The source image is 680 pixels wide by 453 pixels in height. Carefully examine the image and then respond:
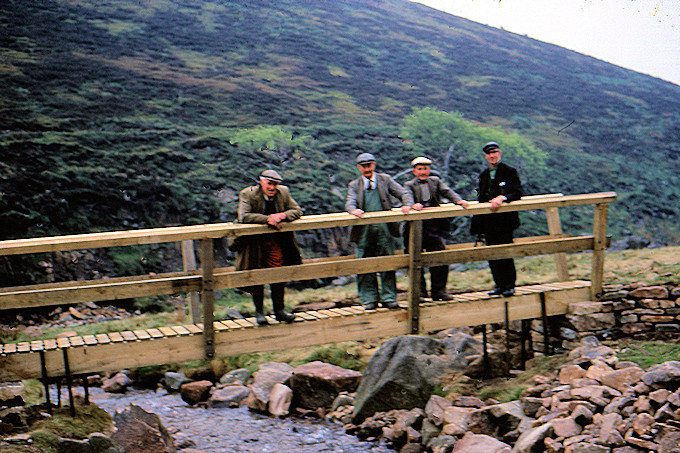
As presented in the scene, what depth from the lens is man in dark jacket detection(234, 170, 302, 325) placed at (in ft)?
22.5

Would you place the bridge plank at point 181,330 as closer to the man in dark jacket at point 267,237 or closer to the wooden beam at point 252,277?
the wooden beam at point 252,277

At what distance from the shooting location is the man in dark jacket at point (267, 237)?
6844mm

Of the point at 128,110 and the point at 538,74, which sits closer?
the point at 128,110

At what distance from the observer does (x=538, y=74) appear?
4738cm

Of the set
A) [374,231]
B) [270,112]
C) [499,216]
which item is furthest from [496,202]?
[270,112]

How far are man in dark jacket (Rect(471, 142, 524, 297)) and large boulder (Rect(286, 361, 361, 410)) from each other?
7.64 feet

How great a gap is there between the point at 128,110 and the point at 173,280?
68.2 feet

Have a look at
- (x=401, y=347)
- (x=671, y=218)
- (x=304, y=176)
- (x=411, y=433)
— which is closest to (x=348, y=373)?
(x=401, y=347)

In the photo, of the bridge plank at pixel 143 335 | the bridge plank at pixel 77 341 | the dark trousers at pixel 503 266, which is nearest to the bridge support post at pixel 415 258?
the dark trousers at pixel 503 266

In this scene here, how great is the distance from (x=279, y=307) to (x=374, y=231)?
1.51 m

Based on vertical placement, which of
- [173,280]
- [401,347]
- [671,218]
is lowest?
[671,218]

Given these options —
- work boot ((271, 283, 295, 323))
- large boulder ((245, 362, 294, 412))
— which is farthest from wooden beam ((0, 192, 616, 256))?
large boulder ((245, 362, 294, 412))

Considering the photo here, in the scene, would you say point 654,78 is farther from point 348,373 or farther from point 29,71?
point 348,373

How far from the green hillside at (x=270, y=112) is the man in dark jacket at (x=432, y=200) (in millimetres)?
11235
